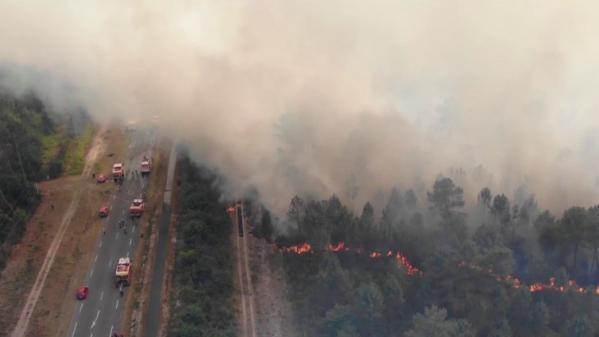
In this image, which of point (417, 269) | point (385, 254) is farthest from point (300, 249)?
point (417, 269)

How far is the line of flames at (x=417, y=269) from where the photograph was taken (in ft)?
153

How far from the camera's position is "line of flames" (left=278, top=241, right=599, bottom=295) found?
46719 mm

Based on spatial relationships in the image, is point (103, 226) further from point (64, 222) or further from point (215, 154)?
point (215, 154)

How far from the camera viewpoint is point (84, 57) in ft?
254

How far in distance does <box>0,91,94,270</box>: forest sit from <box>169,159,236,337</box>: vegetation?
594 inches

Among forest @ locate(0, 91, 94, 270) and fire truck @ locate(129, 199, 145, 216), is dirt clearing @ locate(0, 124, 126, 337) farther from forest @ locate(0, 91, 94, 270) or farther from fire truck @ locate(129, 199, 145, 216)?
fire truck @ locate(129, 199, 145, 216)

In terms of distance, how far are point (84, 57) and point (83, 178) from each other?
1668cm

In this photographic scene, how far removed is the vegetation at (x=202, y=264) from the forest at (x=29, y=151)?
15093 millimetres

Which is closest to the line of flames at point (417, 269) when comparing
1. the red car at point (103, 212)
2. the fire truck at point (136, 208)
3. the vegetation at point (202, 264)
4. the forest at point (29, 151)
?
the vegetation at point (202, 264)

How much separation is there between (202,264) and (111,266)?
28.0 ft

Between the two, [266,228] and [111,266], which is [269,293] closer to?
[266,228]

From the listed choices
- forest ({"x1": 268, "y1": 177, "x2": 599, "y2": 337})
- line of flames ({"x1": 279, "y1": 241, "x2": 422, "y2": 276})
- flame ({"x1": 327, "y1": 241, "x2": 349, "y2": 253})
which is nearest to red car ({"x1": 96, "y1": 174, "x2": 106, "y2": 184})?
forest ({"x1": 268, "y1": 177, "x2": 599, "y2": 337})

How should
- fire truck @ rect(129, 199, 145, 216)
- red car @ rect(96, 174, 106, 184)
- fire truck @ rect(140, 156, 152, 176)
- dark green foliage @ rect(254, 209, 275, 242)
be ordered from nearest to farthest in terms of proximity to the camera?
1. dark green foliage @ rect(254, 209, 275, 242)
2. fire truck @ rect(129, 199, 145, 216)
3. red car @ rect(96, 174, 106, 184)
4. fire truck @ rect(140, 156, 152, 176)

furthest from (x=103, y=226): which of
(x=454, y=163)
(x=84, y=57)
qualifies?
(x=454, y=163)
